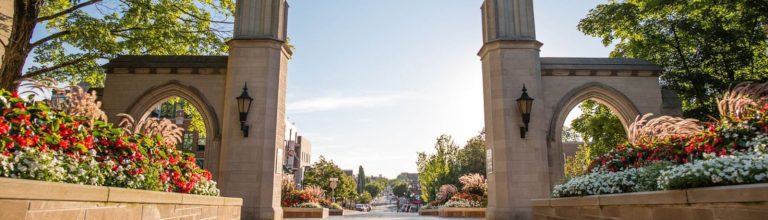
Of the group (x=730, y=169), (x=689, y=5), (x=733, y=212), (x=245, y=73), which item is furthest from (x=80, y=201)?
(x=689, y=5)

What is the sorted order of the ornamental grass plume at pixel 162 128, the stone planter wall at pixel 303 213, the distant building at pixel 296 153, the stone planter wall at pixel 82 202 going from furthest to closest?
the distant building at pixel 296 153 → the stone planter wall at pixel 303 213 → the ornamental grass plume at pixel 162 128 → the stone planter wall at pixel 82 202

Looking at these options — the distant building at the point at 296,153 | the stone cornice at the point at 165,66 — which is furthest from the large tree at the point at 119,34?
the distant building at the point at 296,153

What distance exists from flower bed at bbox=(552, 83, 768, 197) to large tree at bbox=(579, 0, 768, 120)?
36.4 feet

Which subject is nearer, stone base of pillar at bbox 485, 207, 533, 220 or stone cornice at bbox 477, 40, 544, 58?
stone base of pillar at bbox 485, 207, 533, 220

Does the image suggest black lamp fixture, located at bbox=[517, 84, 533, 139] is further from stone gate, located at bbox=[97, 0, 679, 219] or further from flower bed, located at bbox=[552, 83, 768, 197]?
flower bed, located at bbox=[552, 83, 768, 197]

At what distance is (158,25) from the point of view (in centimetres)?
1445

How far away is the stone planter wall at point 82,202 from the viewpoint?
3457 millimetres

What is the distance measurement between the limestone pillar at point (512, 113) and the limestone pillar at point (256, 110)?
235 inches

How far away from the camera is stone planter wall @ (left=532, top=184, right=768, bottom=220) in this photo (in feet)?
12.4

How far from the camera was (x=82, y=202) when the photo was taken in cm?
427

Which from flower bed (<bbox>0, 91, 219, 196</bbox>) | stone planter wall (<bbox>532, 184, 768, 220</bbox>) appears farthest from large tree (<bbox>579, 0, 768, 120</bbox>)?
flower bed (<bbox>0, 91, 219, 196</bbox>)

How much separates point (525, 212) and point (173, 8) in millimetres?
11956

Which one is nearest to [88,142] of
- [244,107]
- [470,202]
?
[244,107]

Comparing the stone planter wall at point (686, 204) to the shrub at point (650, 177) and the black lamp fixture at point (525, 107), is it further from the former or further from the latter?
the black lamp fixture at point (525, 107)
